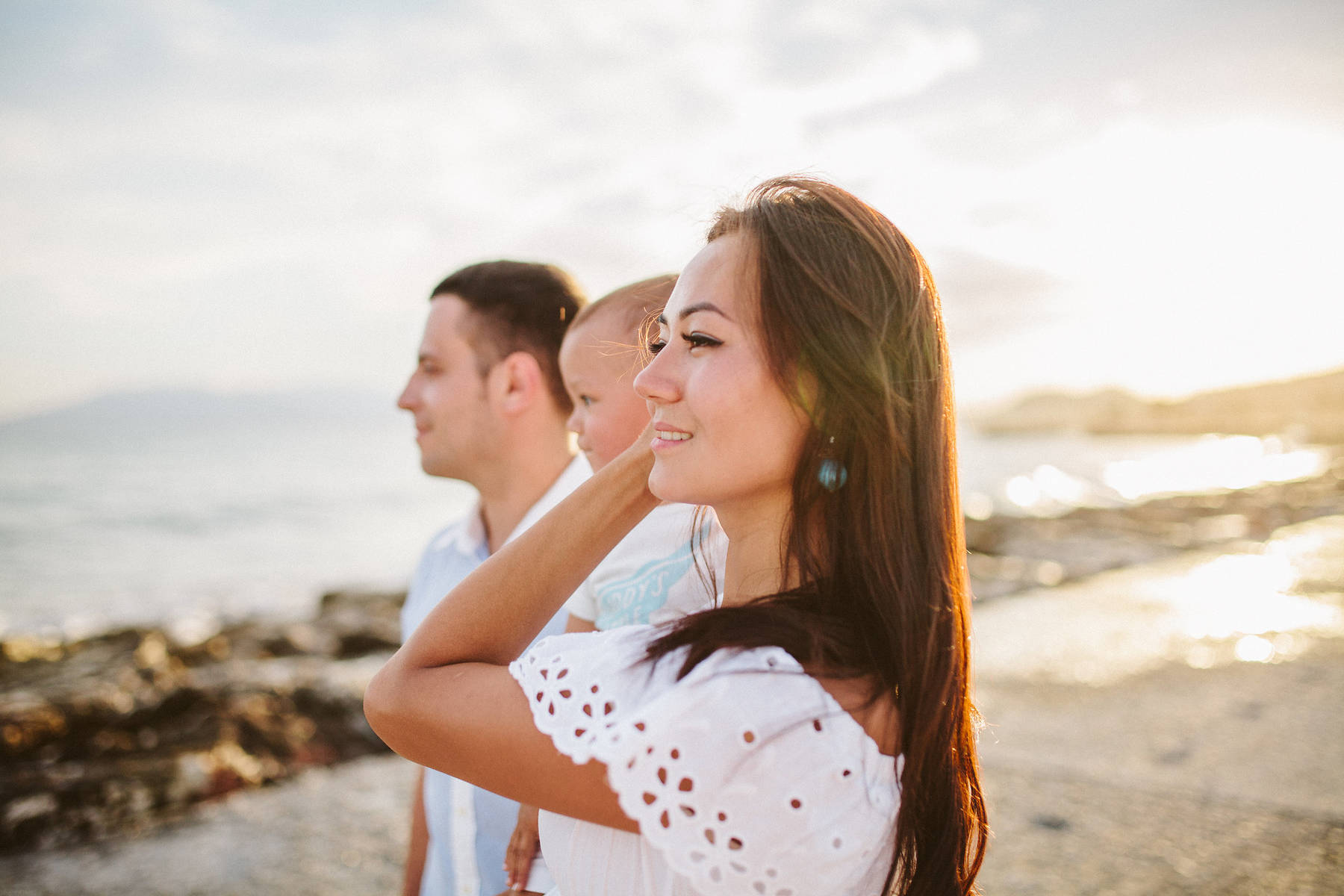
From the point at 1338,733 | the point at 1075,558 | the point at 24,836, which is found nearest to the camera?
the point at 24,836

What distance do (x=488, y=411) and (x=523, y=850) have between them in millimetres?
1559

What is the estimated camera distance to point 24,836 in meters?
4.26

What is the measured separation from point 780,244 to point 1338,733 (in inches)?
219

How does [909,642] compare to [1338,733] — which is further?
[1338,733]

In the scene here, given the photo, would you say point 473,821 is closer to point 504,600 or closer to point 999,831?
point 504,600

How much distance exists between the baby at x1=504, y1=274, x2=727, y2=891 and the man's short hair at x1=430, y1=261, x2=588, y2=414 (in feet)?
1.81

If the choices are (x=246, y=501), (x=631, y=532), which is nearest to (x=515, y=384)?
(x=631, y=532)

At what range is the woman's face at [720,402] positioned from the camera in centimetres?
143

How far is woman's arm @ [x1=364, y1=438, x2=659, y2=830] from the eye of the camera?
124 centimetres

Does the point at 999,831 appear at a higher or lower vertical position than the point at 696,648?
lower

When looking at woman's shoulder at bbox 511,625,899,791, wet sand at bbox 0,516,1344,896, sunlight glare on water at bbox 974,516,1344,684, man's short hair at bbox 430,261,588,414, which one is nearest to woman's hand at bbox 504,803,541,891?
woman's shoulder at bbox 511,625,899,791

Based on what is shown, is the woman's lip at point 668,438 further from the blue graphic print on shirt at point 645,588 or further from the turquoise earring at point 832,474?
the blue graphic print on shirt at point 645,588

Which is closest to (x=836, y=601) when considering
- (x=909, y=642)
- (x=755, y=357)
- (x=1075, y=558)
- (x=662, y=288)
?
(x=909, y=642)

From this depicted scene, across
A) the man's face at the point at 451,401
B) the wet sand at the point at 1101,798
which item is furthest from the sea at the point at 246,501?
the man's face at the point at 451,401
